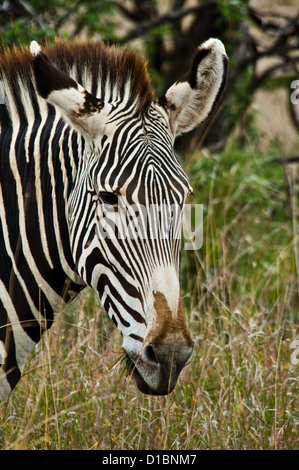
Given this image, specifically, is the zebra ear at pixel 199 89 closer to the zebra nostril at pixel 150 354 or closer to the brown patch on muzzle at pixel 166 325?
the brown patch on muzzle at pixel 166 325

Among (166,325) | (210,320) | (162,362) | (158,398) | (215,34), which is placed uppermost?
(215,34)

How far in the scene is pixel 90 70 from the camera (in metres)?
3.07

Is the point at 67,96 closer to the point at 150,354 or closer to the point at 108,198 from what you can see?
the point at 108,198

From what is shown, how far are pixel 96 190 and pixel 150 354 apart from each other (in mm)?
745

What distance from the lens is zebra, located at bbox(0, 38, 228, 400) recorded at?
2.54 metres

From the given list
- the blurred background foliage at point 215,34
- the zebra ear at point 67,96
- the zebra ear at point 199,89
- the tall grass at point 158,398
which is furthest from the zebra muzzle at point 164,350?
the blurred background foliage at point 215,34

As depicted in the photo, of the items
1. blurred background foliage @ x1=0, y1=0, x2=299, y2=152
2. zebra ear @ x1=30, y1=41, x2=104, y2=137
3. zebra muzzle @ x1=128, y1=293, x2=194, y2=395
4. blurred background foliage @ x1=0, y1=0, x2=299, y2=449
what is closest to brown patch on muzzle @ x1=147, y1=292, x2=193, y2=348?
zebra muzzle @ x1=128, y1=293, x2=194, y2=395

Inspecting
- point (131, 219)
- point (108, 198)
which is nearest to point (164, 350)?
point (131, 219)

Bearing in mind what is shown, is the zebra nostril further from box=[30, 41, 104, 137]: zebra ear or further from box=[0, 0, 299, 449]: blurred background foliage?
box=[30, 41, 104, 137]: zebra ear

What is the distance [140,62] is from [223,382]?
205 centimetres

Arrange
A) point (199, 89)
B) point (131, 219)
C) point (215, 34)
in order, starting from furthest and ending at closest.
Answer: point (215, 34) → point (199, 89) → point (131, 219)

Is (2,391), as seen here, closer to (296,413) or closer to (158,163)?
(158,163)

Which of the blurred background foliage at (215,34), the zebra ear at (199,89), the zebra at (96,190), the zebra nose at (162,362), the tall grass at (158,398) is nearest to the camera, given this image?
the zebra nose at (162,362)

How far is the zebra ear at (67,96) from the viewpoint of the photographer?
101 inches
